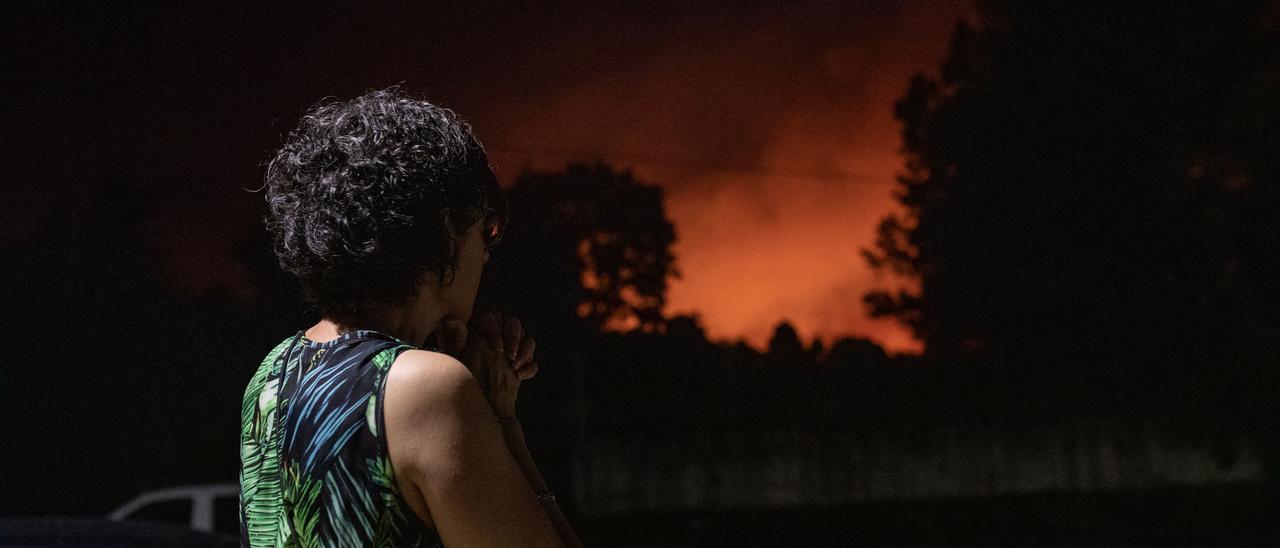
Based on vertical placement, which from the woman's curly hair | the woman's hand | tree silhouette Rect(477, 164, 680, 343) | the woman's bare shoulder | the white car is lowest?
the white car

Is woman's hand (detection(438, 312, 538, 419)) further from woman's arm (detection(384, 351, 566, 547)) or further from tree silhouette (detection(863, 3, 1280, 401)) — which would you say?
tree silhouette (detection(863, 3, 1280, 401))

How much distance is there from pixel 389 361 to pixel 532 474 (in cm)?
27

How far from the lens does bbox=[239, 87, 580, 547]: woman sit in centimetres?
107

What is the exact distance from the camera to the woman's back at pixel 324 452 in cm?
111

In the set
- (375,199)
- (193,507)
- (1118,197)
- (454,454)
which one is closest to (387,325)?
(375,199)

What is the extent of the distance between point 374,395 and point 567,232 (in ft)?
48.0

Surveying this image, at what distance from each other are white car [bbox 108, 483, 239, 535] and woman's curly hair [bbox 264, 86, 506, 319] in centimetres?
718

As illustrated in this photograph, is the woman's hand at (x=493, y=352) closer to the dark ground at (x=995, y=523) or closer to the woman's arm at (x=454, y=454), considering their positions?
the woman's arm at (x=454, y=454)

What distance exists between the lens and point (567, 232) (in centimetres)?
1570

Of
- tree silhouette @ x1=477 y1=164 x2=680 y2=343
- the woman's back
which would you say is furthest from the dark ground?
the woman's back

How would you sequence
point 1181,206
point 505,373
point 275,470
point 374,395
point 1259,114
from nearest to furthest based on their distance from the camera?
point 374,395 → point 275,470 → point 505,373 → point 1259,114 → point 1181,206

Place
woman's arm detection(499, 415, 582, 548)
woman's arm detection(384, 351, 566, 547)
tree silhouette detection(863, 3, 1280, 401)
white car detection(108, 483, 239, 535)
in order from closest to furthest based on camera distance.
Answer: woman's arm detection(384, 351, 566, 547)
woman's arm detection(499, 415, 582, 548)
white car detection(108, 483, 239, 535)
tree silhouette detection(863, 3, 1280, 401)

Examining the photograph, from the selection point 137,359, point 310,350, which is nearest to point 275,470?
point 310,350

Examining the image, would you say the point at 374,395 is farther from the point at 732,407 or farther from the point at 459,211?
the point at 732,407
